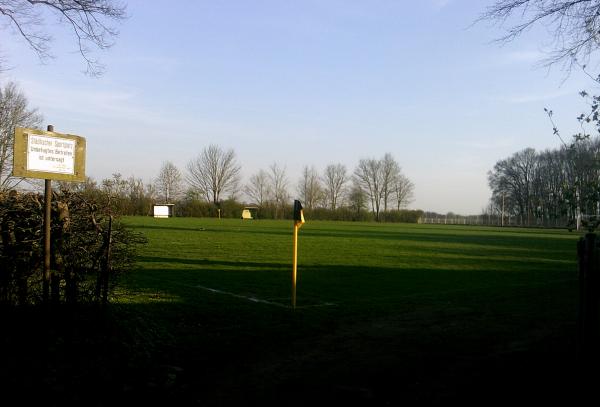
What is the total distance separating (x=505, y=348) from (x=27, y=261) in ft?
19.8

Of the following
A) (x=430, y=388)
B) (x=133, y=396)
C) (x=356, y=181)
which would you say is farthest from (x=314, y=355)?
(x=356, y=181)

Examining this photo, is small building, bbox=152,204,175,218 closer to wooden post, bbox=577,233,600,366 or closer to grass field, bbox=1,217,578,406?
grass field, bbox=1,217,578,406

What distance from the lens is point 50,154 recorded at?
7.29 metres

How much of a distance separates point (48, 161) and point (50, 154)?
0.32 feet

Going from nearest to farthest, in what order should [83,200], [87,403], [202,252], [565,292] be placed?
1. [87,403]
2. [83,200]
3. [565,292]
4. [202,252]

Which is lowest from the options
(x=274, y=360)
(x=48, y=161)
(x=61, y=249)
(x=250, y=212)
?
(x=274, y=360)

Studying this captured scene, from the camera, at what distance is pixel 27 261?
7195 mm

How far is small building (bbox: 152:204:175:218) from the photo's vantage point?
93.1 metres

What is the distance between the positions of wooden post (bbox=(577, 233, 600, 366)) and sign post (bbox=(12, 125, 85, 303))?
229 inches

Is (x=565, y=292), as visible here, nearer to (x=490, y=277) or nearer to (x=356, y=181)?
(x=490, y=277)

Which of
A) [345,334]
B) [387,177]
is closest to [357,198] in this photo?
[387,177]

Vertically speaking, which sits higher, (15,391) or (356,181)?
(356,181)

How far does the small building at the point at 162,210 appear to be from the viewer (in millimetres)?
93062

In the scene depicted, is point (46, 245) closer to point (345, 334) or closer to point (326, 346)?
point (326, 346)
